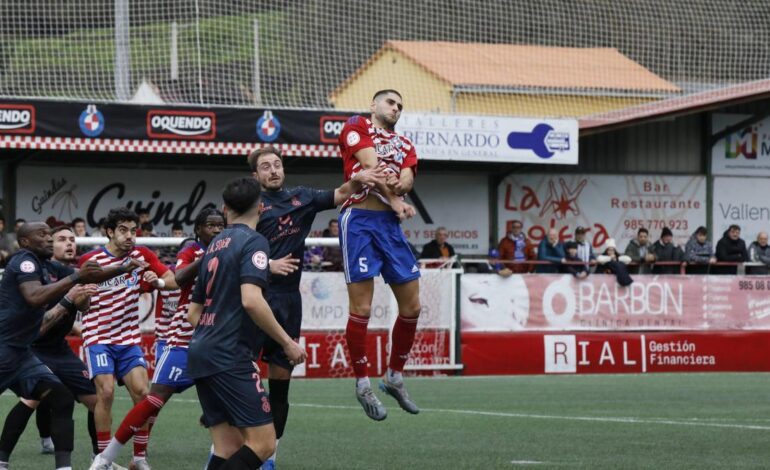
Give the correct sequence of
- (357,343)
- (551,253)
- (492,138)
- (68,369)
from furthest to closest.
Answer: (492,138)
(551,253)
(68,369)
(357,343)

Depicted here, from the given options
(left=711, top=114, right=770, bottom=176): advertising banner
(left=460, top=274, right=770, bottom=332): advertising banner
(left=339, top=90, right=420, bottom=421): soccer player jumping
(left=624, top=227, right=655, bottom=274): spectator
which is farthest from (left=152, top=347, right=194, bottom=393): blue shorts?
(left=711, top=114, right=770, bottom=176): advertising banner

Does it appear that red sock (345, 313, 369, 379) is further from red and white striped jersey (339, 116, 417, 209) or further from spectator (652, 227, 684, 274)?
spectator (652, 227, 684, 274)

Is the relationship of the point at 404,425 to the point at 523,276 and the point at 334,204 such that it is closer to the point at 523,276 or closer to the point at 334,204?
the point at 334,204

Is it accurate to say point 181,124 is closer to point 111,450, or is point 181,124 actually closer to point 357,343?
point 357,343

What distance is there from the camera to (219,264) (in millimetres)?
8445

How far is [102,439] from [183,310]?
1.25 meters

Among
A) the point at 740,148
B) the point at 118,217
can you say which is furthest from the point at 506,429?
the point at 740,148

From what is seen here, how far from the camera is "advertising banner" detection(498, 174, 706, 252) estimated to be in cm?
3034

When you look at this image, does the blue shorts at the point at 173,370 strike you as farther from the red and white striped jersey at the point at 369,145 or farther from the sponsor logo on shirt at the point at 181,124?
the sponsor logo on shirt at the point at 181,124

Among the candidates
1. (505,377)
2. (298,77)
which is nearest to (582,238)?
(505,377)

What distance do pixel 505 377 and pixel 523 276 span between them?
1960 millimetres

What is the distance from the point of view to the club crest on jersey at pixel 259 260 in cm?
833

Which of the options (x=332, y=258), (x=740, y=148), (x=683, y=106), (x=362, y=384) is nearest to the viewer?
(x=362, y=384)

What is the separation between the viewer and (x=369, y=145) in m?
10.8
